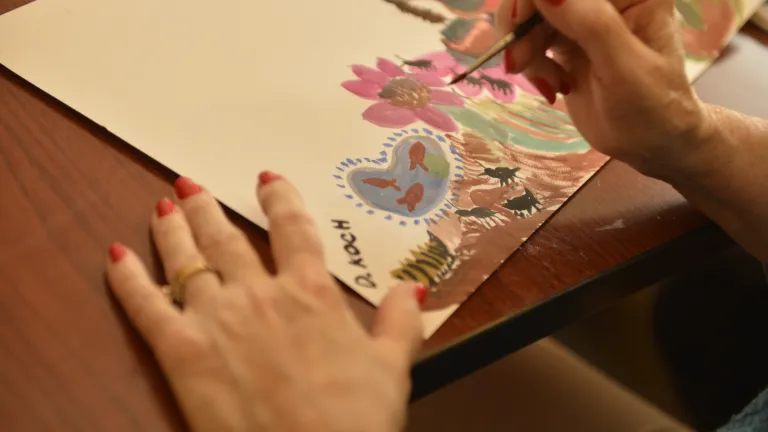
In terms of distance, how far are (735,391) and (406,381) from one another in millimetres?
653

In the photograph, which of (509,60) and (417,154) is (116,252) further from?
(509,60)

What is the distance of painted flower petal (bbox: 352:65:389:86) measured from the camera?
592 mm

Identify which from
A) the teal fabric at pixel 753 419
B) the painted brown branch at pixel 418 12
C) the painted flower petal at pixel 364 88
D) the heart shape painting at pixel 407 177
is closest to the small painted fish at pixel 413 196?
the heart shape painting at pixel 407 177

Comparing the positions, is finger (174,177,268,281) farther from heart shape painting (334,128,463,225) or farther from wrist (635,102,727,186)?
wrist (635,102,727,186)

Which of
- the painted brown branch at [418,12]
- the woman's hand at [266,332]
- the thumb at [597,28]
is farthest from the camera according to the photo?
the painted brown branch at [418,12]

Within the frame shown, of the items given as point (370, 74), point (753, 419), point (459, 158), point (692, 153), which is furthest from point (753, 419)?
point (370, 74)

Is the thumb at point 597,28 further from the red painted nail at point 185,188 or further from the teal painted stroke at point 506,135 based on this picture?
the red painted nail at point 185,188

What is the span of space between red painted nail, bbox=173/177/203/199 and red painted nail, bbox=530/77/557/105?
31cm

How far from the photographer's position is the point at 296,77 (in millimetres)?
567

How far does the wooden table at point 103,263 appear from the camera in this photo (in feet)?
1.19

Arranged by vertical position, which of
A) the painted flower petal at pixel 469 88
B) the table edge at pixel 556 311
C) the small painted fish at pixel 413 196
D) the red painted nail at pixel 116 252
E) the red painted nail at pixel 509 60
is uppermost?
the red painted nail at pixel 116 252

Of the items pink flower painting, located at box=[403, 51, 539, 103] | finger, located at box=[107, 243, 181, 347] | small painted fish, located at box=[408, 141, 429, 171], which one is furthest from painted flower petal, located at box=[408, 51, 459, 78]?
finger, located at box=[107, 243, 181, 347]

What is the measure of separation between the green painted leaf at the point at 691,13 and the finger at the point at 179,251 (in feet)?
2.03

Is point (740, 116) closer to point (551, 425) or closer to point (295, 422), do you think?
point (551, 425)
